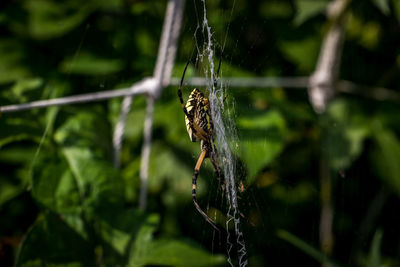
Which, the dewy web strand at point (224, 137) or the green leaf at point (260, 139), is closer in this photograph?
the dewy web strand at point (224, 137)

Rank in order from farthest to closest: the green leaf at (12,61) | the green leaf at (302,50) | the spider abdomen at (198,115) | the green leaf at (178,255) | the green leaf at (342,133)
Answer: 1. the green leaf at (302,50)
2. the green leaf at (342,133)
3. the green leaf at (12,61)
4. the green leaf at (178,255)
5. the spider abdomen at (198,115)

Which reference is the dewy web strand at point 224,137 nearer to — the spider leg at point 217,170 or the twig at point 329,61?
the spider leg at point 217,170

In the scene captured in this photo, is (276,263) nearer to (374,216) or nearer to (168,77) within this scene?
(374,216)

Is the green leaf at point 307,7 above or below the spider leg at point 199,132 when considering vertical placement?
above

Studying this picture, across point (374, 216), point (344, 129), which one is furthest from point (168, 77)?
point (374, 216)

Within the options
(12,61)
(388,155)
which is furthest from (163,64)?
(388,155)

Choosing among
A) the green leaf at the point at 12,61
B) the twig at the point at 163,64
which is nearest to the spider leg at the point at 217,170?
the twig at the point at 163,64
